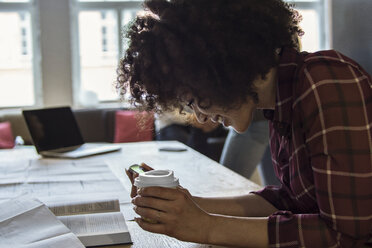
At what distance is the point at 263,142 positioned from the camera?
252cm

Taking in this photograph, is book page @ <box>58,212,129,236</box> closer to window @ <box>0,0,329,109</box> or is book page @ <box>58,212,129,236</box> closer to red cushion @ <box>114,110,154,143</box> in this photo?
red cushion @ <box>114,110,154,143</box>

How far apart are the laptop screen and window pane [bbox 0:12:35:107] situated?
2607 mm

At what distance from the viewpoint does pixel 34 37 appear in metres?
4.44

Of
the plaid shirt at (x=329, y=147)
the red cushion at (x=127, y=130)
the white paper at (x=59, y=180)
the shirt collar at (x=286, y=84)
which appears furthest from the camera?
the red cushion at (x=127, y=130)

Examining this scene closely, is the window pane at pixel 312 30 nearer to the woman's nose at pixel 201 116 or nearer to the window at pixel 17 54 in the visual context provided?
the window at pixel 17 54

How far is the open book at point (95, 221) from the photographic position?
893 mm

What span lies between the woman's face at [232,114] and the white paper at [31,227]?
0.34 meters

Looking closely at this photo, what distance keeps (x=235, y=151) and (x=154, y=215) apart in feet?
5.79

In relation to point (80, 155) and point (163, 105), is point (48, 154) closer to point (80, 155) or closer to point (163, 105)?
point (80, 155)

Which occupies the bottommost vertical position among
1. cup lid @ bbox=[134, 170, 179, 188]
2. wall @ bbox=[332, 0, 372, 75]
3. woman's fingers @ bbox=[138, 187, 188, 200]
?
woman's fingers @ bbox=[138, 187, 188, 200]

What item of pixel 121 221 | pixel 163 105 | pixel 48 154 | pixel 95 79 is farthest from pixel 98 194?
pixel 95 79

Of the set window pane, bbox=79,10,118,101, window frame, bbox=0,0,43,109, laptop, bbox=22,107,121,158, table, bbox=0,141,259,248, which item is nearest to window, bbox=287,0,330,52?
window pane, bbox=79,10,118,101

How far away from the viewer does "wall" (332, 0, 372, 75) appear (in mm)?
1273

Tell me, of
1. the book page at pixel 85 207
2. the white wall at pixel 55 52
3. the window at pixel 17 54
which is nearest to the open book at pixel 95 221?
the book page at pixel 85 207
